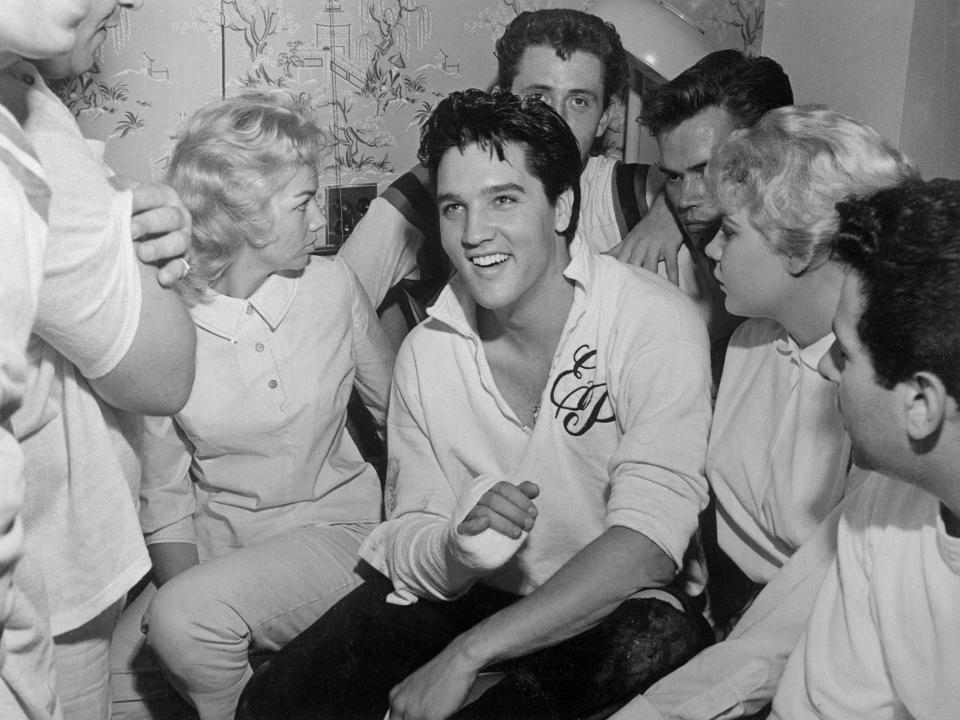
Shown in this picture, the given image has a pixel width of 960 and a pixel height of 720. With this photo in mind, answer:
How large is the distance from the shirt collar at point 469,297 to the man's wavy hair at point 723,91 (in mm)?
331

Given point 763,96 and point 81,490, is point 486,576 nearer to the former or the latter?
point 81,490

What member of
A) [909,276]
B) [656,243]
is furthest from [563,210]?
[909,276]

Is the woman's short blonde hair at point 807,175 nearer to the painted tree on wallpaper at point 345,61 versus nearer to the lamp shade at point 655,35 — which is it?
the lamp shade at point 655,35

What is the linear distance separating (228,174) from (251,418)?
1.26ft

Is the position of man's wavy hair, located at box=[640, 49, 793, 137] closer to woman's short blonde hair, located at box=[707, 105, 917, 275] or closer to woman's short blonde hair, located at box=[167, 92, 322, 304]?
woman's short blonde hair, located at box=[707, 105, 917, 275]

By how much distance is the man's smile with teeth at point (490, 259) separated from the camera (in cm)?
145

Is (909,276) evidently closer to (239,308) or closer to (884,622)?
(884,622)

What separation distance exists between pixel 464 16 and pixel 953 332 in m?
1.54

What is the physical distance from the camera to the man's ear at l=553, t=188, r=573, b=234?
4.97ft

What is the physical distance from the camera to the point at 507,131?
Result: 1453mm

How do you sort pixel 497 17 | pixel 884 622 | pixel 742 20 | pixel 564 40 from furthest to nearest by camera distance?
pixel 742 20 < pixel 497 17 < pixel 564 40 < pixel 884 622

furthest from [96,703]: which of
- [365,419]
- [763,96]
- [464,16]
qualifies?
[464,16]

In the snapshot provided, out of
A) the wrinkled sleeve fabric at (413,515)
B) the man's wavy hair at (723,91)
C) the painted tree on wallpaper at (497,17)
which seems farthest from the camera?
the painted tree on wallpaper at (497,17)

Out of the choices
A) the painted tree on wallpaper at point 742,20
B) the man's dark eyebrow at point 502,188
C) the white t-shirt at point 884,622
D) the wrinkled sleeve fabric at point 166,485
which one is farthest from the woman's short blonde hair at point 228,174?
the painted tree on wallpaper at point 742,20
